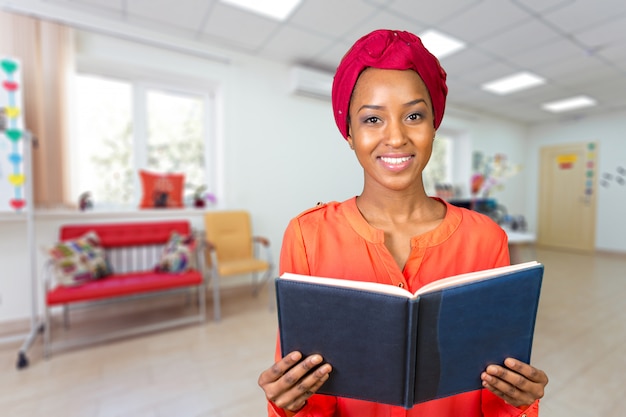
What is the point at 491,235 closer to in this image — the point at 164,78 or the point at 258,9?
the point at 258,9

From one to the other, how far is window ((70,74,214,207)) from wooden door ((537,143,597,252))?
7.10 m

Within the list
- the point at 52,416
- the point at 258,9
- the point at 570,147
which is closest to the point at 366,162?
the point at 52,416

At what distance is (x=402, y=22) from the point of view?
→ 207 centimetres

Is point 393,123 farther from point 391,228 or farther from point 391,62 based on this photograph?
point 391,228

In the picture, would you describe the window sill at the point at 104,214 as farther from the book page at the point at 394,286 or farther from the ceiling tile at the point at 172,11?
the book page at the point at 394,286

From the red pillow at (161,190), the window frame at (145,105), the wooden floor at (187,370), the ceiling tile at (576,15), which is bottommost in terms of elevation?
the wooden floor at (187,370)

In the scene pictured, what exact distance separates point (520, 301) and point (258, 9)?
304cm

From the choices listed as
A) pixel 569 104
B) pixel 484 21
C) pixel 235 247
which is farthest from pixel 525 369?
pixel 569 104

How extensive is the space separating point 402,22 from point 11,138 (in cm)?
286

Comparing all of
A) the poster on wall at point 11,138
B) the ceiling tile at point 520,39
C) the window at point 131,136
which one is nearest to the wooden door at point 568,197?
the ceiling tile at point 520,39

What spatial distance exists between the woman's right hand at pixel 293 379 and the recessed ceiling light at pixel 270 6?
9.46 ft

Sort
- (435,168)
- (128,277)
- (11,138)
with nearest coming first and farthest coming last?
1. (435,168)
2. (11,138)
3. (128,277)

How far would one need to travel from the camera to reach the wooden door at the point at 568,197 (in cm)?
616

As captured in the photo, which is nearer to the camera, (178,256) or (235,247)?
(178,256)
